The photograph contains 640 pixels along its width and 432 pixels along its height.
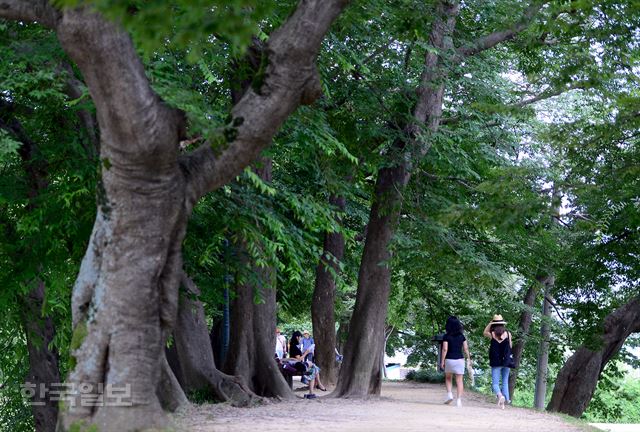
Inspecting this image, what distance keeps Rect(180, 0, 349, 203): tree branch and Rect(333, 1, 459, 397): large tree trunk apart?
388 inches

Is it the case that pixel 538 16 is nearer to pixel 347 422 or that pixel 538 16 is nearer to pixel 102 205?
pixel 347 422

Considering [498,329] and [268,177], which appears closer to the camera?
[498,329]

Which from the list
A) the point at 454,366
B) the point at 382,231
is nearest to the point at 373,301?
the point at 382,231

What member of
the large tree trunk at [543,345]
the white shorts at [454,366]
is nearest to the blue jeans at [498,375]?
the white shorts at [454,366]

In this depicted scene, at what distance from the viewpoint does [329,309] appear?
26750 millimetres

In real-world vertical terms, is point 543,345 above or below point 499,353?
above

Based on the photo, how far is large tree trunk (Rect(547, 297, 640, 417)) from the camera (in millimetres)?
23281

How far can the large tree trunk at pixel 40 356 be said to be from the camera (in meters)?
19.1

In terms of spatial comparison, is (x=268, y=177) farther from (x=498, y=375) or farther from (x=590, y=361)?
(x=590, y=361)

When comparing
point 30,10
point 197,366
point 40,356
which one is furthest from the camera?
point 40,356

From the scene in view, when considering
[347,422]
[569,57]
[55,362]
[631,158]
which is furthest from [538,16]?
[55,362]

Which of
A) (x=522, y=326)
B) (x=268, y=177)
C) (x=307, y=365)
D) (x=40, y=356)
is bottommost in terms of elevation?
(x=40, y=356)

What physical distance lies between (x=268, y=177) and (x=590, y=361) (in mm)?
9508

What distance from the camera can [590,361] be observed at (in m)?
23.5
